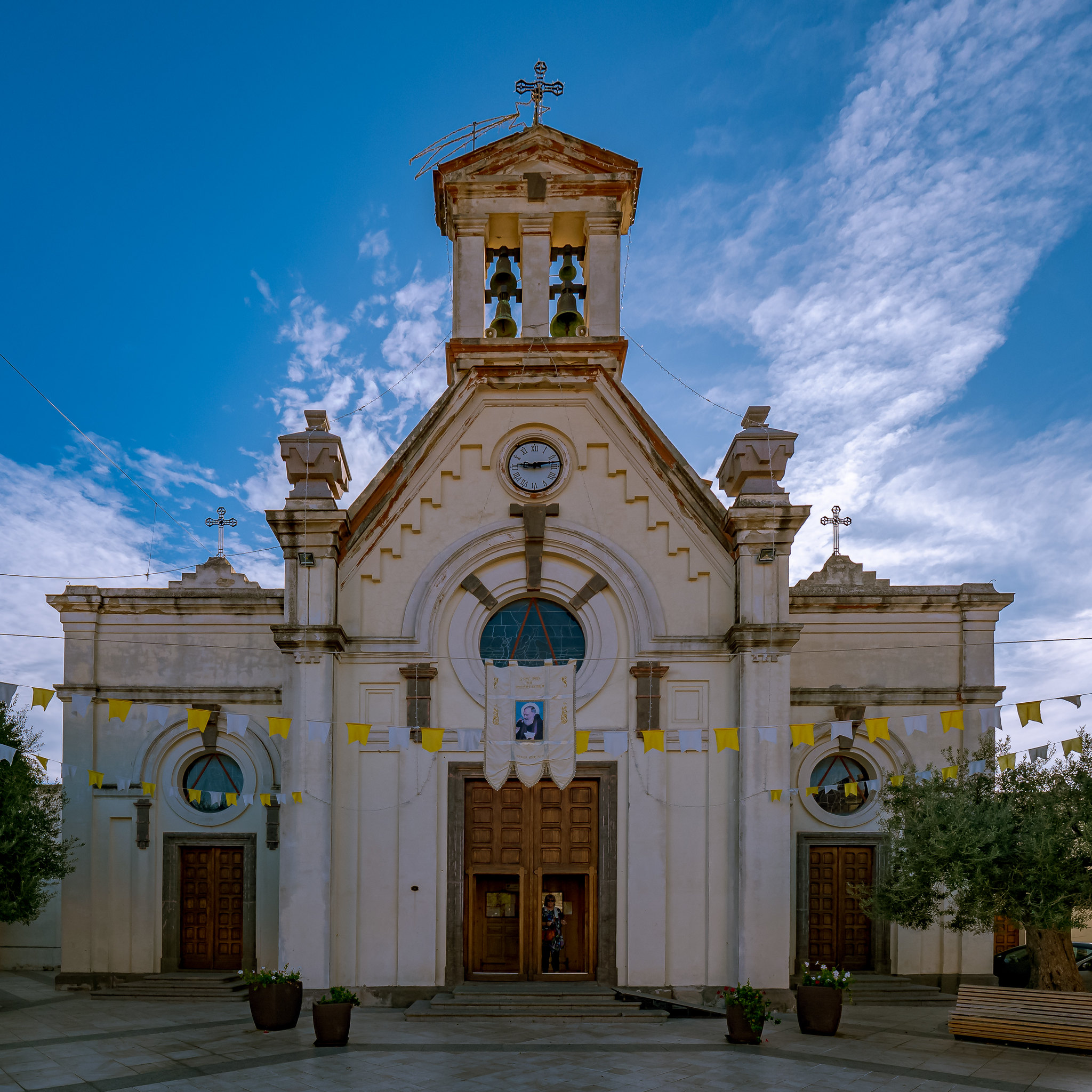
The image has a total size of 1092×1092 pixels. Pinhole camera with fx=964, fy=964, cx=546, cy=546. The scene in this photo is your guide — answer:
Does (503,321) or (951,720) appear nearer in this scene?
(951,720)

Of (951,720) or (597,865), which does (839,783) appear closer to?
Answer: (951,720)

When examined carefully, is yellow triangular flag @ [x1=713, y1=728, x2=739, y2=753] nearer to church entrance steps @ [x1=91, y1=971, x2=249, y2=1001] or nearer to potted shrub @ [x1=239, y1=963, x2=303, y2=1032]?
potted shrub @ [x1=239, y1=963, x2=303, y2=1032]

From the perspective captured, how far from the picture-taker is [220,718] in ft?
65.0

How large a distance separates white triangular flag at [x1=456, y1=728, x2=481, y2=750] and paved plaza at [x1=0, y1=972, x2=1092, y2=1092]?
14.7 ft

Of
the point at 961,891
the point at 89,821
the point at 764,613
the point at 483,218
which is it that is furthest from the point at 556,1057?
the point at 483,218

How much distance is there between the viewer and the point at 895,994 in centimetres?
1820

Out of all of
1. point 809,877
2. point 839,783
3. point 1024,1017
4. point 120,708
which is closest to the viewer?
point 1024,1017

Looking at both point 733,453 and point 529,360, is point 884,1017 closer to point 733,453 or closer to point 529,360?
point 733,453

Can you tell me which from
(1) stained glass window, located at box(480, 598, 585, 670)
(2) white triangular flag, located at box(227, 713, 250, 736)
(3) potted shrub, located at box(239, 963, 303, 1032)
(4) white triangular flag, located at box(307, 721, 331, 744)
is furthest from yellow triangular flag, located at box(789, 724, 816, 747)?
(2) white triangular flag, located at box(227, 713, 250, 736)

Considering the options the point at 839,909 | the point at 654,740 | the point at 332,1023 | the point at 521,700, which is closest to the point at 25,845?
the point at 332,1023

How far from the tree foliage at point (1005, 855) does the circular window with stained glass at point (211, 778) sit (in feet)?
41.1

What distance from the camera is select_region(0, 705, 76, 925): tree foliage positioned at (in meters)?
17.2

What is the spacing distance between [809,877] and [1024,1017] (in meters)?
5.20

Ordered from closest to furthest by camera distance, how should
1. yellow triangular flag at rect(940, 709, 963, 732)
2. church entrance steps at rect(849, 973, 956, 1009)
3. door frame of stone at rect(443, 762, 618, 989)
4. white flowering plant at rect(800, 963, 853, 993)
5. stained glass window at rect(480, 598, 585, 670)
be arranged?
1. white flowering plant at rect(800, 963, 853, 993)
2. yellow triangular flag at rect(940, 709, 963, 732)
3. door frame of stone at rect(443, 762, 618, 989)
4. church entrance steps at rect(849, 973, 956, 1009)
5. stained glass window at rect(480, 598, 585, 670)
